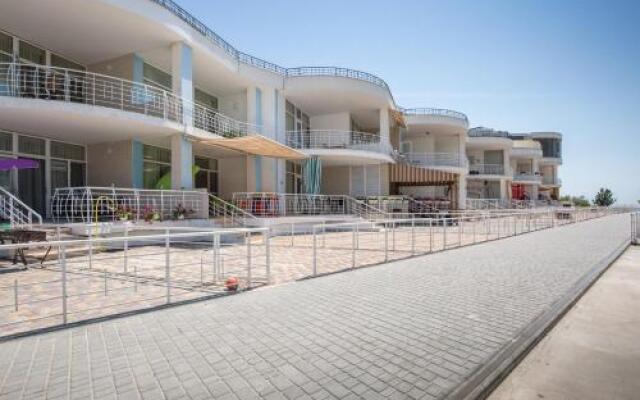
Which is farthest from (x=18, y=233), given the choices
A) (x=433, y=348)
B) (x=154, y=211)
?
(x=433, y=348)

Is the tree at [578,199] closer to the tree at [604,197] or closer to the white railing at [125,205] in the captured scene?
the tree at [604,197]

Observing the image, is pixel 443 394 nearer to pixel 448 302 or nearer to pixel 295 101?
pixel 448 302

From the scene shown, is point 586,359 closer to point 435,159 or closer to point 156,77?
point 156,77

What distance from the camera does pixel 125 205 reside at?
1272cm

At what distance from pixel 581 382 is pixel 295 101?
21.8 m

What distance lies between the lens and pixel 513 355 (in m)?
3.85

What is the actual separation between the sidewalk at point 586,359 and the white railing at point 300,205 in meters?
13.8

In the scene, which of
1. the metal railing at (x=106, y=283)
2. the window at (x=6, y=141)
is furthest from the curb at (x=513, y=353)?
the window at (x=6, y=141)

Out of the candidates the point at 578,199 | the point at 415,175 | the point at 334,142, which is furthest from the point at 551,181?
the point at 334,142

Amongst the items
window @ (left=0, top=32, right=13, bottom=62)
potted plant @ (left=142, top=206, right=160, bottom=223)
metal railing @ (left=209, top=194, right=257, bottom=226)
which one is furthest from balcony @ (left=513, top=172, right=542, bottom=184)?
window @ (left=0, top=32, right=13, bottom=62)

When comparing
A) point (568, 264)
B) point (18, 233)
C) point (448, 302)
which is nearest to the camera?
point (448, 302)

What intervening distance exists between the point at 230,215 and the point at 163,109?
527 centimetres

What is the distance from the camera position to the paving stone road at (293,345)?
3141mm

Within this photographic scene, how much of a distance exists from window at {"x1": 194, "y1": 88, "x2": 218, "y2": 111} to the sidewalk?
1869 cm
